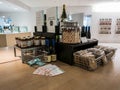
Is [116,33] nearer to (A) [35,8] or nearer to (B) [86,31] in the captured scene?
(B) [86,31]

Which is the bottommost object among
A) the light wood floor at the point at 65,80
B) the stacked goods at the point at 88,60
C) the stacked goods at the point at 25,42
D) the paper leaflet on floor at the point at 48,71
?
the light wood floor at the point at 65,80

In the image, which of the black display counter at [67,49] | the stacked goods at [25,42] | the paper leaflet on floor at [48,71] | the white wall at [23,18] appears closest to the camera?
the paper leaflet on floor at [48,71]

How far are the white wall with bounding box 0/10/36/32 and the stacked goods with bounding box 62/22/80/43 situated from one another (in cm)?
371

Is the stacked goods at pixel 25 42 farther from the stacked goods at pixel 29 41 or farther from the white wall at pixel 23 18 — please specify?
the white wall at pixel 23 18

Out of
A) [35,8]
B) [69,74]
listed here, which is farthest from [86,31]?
[35,8]

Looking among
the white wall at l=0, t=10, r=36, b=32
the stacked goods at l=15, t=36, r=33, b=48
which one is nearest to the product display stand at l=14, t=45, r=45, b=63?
the stacked goods at l=15, t=36, r=33, b=48

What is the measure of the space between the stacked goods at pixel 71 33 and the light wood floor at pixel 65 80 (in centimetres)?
63

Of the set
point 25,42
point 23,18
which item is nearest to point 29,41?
point 25,42

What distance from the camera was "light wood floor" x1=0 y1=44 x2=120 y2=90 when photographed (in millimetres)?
1620

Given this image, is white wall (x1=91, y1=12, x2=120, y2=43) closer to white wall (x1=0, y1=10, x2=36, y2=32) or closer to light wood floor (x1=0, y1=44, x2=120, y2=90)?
white wall (x1=0, y1=10, x2=36, y2=32)

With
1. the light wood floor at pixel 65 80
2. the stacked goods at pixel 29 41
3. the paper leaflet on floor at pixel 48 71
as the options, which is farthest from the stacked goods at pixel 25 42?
the paper leaflet on floor at pixel 48 71

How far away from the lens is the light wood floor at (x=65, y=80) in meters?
1.62

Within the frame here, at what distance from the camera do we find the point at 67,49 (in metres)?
2.51

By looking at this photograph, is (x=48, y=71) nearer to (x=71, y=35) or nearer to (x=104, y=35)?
(x=71, y=35)
